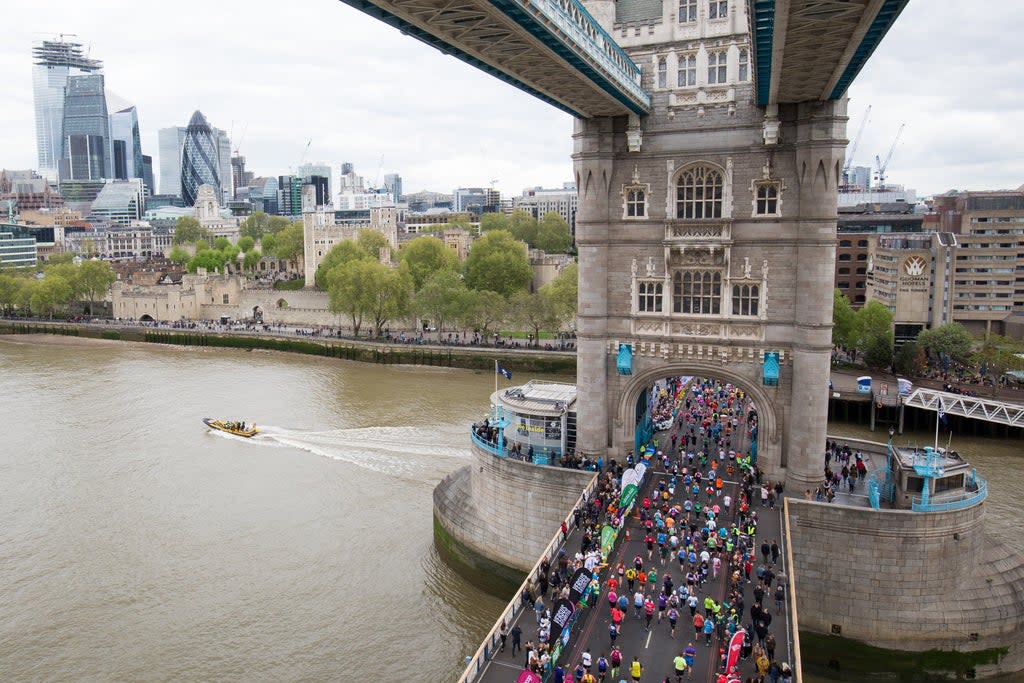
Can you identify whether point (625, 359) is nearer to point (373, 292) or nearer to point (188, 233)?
point (373, 292)

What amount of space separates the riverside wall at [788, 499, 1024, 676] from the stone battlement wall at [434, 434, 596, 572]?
273 inches

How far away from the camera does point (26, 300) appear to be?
3826 inches

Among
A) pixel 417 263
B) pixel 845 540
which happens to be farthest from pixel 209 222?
pixel 845 540

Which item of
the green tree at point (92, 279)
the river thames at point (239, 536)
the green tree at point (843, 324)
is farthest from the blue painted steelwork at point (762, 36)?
the green tree at point (92, 279)

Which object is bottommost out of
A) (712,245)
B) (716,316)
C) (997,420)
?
(997,420)

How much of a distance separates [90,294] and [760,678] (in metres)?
101

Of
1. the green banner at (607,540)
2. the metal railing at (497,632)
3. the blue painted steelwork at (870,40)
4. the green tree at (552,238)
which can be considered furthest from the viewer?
the green tree at (552,238)

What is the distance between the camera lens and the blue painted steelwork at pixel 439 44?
16578 millimetres

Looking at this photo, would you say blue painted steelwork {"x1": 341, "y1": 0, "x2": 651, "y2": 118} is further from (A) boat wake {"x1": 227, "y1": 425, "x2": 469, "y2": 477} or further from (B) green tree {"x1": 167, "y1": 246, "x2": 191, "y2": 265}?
(B) green tree {"x1": 167, "y1": 246, "x2": 191, "y2": 265}

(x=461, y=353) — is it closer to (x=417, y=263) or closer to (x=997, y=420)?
(x=417, y=263)

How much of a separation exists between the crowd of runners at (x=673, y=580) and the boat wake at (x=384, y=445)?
1262cm

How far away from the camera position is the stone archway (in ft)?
86.3

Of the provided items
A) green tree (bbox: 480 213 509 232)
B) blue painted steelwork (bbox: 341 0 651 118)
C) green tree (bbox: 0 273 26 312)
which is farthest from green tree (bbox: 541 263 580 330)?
green tree (bbox: 480 213 509 232)

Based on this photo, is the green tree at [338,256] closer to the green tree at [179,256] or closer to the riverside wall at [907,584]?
the green tree at [179,256]
